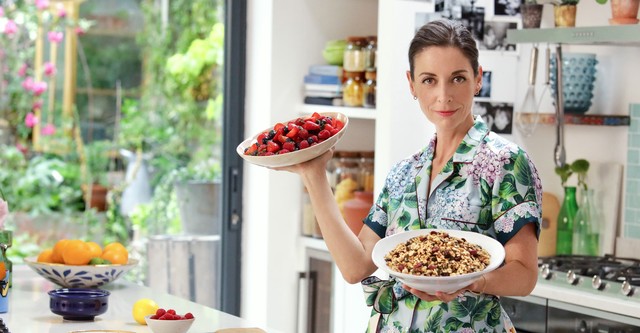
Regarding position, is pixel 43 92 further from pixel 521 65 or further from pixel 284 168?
pixel 284 168

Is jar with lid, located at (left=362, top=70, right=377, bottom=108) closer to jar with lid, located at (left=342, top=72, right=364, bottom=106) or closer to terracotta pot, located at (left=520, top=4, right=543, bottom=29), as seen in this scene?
jar with lid, located at (left=342, top=72, right=364, bottom=106)

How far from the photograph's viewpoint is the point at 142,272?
522 cm

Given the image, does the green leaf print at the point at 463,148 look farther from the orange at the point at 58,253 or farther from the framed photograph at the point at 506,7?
the framed photograph at the point at 506,7

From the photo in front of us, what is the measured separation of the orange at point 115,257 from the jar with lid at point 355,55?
1604 millimetres

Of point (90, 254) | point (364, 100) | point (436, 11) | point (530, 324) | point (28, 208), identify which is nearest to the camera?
point (90, 254)

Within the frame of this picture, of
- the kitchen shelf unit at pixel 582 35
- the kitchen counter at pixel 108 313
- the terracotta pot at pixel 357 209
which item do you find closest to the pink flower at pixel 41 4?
the terracotta pot at pixel 357 209

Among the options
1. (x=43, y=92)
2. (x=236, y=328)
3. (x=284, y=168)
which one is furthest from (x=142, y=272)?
(x=284, y=168)

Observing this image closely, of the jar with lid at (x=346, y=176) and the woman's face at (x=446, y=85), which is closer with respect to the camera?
the woman's face at (x=446, y=85)

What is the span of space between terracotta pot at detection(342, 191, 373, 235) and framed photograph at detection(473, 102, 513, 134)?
565 mm

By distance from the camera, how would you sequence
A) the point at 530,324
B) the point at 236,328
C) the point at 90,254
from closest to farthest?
the point at 236,328
the point at 90,254
the point at 530,324

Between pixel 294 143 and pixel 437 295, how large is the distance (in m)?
0.43

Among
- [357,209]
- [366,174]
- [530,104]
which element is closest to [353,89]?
[366,174]

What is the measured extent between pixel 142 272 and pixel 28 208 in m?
0.59

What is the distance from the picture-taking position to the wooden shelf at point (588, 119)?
13.2ft
